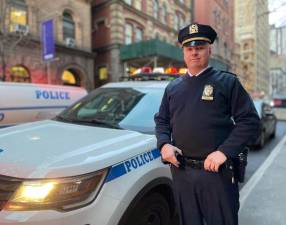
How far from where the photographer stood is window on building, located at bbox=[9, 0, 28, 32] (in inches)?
696

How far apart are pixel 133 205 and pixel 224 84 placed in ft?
3.61

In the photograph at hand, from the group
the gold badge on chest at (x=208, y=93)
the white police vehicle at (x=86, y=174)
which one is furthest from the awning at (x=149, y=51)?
the gold badge on chest at (x=208, y=93)

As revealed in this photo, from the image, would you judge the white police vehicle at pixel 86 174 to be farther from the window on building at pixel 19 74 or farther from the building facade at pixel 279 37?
the window on building at pixel 19 74

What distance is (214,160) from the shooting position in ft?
7.29

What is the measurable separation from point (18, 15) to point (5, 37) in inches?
138

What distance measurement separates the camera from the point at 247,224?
4.00 m

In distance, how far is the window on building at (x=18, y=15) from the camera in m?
17.7

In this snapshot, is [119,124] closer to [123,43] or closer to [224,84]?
[224,84]

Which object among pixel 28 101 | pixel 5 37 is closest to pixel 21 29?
pixel 5 37

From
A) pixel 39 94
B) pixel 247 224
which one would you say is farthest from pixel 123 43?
pixel 247 224

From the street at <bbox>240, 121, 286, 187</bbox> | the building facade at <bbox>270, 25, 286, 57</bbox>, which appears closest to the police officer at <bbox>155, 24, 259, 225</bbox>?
the street at <bbox>240, 121, 286, 187</bbox>

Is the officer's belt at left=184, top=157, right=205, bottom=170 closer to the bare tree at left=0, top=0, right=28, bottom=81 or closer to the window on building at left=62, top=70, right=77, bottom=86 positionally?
the bare tree at left=0, top=0, right=28, bottom=81

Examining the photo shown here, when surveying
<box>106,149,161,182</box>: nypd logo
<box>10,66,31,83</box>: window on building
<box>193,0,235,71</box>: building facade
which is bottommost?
<box>106,149,161,182</box>: nypd logo

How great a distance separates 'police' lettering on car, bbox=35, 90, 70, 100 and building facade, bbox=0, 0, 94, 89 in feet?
28.1
